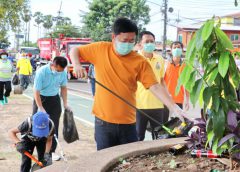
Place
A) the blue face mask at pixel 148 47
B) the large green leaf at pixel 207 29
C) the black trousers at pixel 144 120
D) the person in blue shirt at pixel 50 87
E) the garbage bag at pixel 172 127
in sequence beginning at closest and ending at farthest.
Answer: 1. the large green leaf at pixel 207 29
2. the garbage bag at pixel 172 127
3. the black trousers at pixel 144 120
4. the blue face mask at pixel 148 47
5. the person in blue shirt at pixel 50 87

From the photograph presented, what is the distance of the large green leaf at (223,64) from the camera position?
2.32 m

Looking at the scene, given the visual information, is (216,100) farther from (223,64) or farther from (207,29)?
(207,29)

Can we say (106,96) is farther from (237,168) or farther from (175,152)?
(237,168)

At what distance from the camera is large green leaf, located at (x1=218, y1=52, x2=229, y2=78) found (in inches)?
91.4

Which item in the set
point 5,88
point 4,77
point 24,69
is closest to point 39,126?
point 4,77

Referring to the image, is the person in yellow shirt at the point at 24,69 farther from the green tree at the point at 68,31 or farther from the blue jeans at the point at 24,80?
the green tree at the point at 68,31

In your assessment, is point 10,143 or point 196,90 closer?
point 196,90

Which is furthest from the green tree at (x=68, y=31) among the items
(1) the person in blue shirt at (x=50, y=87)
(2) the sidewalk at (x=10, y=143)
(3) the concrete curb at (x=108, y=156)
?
(3) the concrete curb at (x=108, y=156)

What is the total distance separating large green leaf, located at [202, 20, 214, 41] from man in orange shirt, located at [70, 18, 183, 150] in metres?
1.29

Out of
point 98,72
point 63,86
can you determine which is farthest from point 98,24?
point 98,72

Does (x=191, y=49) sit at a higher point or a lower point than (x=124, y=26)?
lower

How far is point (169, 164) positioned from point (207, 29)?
1230 mm

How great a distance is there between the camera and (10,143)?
22.3ft

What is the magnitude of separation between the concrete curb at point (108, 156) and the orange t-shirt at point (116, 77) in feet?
0.93
